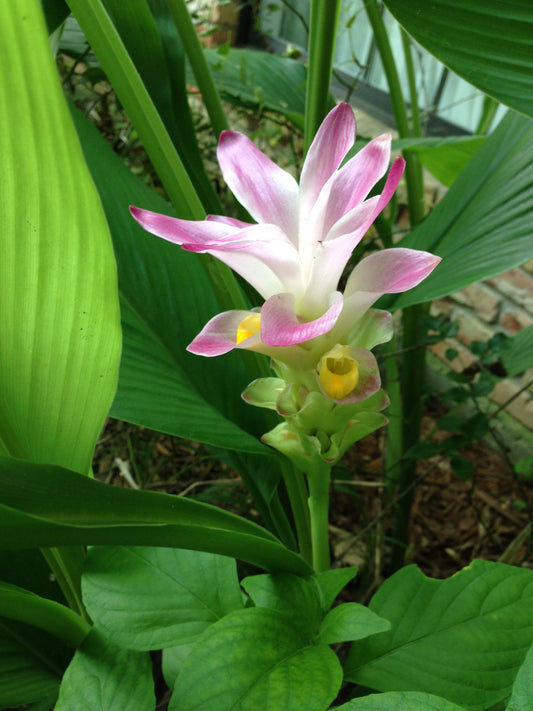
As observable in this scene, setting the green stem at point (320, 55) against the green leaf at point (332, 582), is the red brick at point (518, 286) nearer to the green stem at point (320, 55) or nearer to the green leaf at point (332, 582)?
the green stem at point (320, 55)

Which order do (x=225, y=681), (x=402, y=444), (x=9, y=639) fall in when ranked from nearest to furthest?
(x=225, y=681)
(x=9, y=639)
(x=402, y=444)

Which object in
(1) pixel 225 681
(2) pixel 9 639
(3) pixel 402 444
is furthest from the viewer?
(3) pixel 402 444

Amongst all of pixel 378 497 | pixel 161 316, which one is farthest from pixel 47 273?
pixel 378 497

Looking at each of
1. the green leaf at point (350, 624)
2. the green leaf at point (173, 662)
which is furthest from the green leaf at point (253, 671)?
the green leaf at point (173, 662)

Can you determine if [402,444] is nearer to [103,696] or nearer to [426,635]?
[426,635]

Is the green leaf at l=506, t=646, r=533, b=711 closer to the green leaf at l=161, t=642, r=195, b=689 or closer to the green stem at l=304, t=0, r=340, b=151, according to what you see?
the green leaf at l=161, t=642, r=195, b=689

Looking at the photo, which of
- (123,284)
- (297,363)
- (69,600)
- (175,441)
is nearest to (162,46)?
(123,284)

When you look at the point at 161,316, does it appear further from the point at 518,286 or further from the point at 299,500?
the point at 518,286
